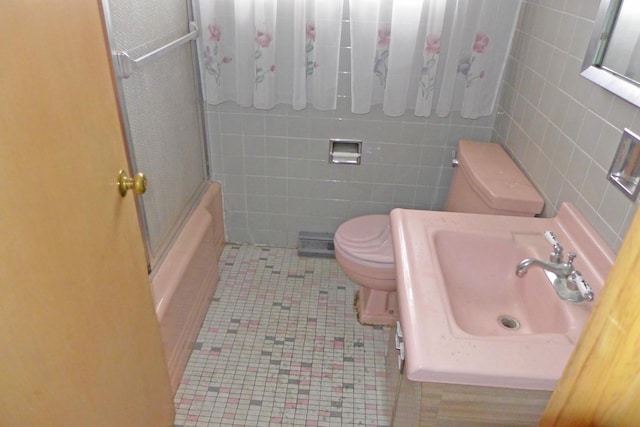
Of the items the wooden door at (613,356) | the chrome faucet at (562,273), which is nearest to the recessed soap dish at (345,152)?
the chrome faucet at (562,273)

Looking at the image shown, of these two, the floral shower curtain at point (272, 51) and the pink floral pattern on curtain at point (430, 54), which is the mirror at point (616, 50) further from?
the floral shower curtain at point (272, 51)

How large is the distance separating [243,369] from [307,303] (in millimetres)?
459

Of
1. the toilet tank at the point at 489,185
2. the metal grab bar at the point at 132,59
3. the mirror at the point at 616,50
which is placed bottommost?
the toilet tank at the point at 489,185

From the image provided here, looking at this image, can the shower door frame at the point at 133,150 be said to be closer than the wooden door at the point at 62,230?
No

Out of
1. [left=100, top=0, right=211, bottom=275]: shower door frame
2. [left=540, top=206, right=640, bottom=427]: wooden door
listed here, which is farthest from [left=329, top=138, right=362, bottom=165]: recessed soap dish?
[left=540, top=206, right=640, bottom=427]: wooden door

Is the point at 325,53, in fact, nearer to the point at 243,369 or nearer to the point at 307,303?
the point at 307,303

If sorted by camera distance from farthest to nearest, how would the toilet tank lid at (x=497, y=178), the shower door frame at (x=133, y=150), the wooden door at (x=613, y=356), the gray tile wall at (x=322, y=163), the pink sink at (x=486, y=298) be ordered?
the gray tile wall at (x=322, y=163), the toilet tank lid at (x=497, y=178), the shower door frame at (x=133, y=150), the pink sink at (x=486, y=298), the wooden door at (x=613, y=356)

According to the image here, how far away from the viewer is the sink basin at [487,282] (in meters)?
1.21

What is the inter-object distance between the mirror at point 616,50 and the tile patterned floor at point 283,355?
1.25m

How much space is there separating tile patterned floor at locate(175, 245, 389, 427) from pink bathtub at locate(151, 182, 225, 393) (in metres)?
0.07

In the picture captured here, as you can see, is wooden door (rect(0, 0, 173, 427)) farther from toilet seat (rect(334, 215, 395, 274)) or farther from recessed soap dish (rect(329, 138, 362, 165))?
recessed soap dish (rect(329, 138, 362, 165))

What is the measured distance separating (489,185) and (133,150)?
45.2 inches

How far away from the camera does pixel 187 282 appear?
1.80m

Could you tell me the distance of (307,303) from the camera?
2.13 metres
